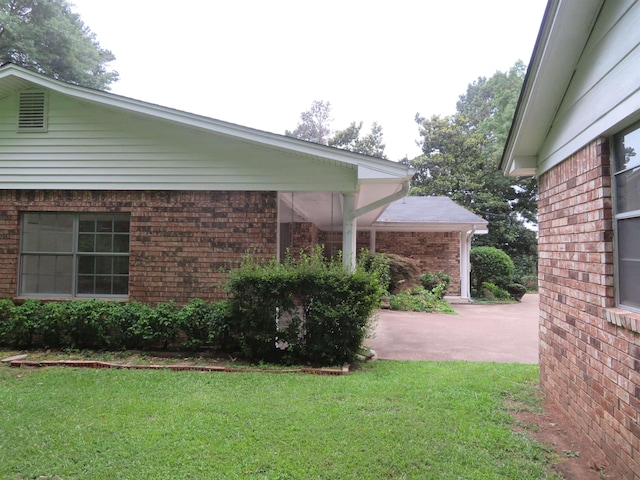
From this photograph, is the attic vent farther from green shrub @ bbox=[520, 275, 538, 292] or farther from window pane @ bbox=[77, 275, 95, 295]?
green shrub @ bbox=[520, 275, 538, 292]

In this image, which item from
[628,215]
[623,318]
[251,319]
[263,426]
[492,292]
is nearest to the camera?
[623,318]

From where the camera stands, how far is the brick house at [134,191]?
6.49 metres

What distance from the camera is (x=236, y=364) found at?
218 inches

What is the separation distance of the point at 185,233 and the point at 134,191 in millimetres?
1137

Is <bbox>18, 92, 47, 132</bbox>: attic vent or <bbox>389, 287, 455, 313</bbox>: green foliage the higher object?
<bbox>18, 92, 47, 132</bbox>: attic vent

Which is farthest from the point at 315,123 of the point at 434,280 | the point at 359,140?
the point at 434,280

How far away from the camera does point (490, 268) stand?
1638 cm

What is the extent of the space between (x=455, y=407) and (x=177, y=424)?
8.52 ft

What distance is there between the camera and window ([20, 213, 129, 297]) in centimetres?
682

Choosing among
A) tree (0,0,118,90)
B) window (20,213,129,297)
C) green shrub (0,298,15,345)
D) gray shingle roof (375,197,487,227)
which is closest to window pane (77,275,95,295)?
window (20,213,129,297)

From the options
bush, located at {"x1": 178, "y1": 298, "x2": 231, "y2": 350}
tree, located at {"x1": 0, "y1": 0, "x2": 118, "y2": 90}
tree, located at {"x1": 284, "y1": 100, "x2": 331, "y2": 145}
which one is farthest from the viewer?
tree, located at {"x1": 284, "y1": 100, "x2": 331, "y2": 145}

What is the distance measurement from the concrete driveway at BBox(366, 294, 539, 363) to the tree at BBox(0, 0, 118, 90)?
65.3 ft

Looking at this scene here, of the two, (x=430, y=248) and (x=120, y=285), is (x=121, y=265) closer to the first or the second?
(x=120, y=285)

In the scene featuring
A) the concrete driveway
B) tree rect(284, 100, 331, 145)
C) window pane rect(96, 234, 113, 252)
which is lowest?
the concrete driveway
